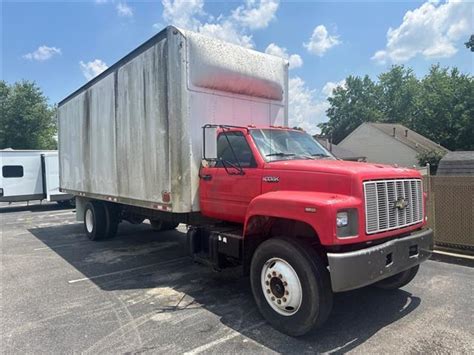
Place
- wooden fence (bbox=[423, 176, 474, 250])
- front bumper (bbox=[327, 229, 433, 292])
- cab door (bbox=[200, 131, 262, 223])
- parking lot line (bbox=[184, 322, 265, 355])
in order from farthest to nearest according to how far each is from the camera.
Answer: wooden fence (bbox=[423, 176, 474, 250]), cab door (bbox=[200, 131, 262, 223]), parking lot line (bbox=[184, 322, 265, 355]), front bumper (bbox=[327, 229, 433, 292])

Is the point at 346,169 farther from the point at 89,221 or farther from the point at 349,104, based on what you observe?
the point at 349,104

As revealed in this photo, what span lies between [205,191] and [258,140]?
1217 millimetres

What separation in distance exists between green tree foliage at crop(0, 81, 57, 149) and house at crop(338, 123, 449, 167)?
118 feet

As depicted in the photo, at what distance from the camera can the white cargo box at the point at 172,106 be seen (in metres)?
5.97

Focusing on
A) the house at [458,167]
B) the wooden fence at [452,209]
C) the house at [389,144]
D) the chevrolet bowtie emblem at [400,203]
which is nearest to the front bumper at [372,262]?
the chevrolet bowtie emblem at [400,203]

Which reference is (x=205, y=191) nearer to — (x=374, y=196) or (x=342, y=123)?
(x=374, y=196)

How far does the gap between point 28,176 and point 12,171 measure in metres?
0.69

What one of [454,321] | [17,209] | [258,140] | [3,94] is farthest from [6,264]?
[3,94]

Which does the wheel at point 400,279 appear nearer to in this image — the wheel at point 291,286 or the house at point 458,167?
the wheel at point 291,286

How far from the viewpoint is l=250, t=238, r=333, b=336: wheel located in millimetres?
4027

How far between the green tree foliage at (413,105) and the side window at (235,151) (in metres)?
42.2

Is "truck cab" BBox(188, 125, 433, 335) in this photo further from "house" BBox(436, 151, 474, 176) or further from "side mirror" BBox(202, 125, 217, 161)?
"house" BBox(436, 151, 474, 176)

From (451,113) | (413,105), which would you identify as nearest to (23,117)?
(451,113)

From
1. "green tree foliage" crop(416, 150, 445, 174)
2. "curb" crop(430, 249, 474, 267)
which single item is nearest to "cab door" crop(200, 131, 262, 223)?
"curb" crop(430, 249, 474, 267)
